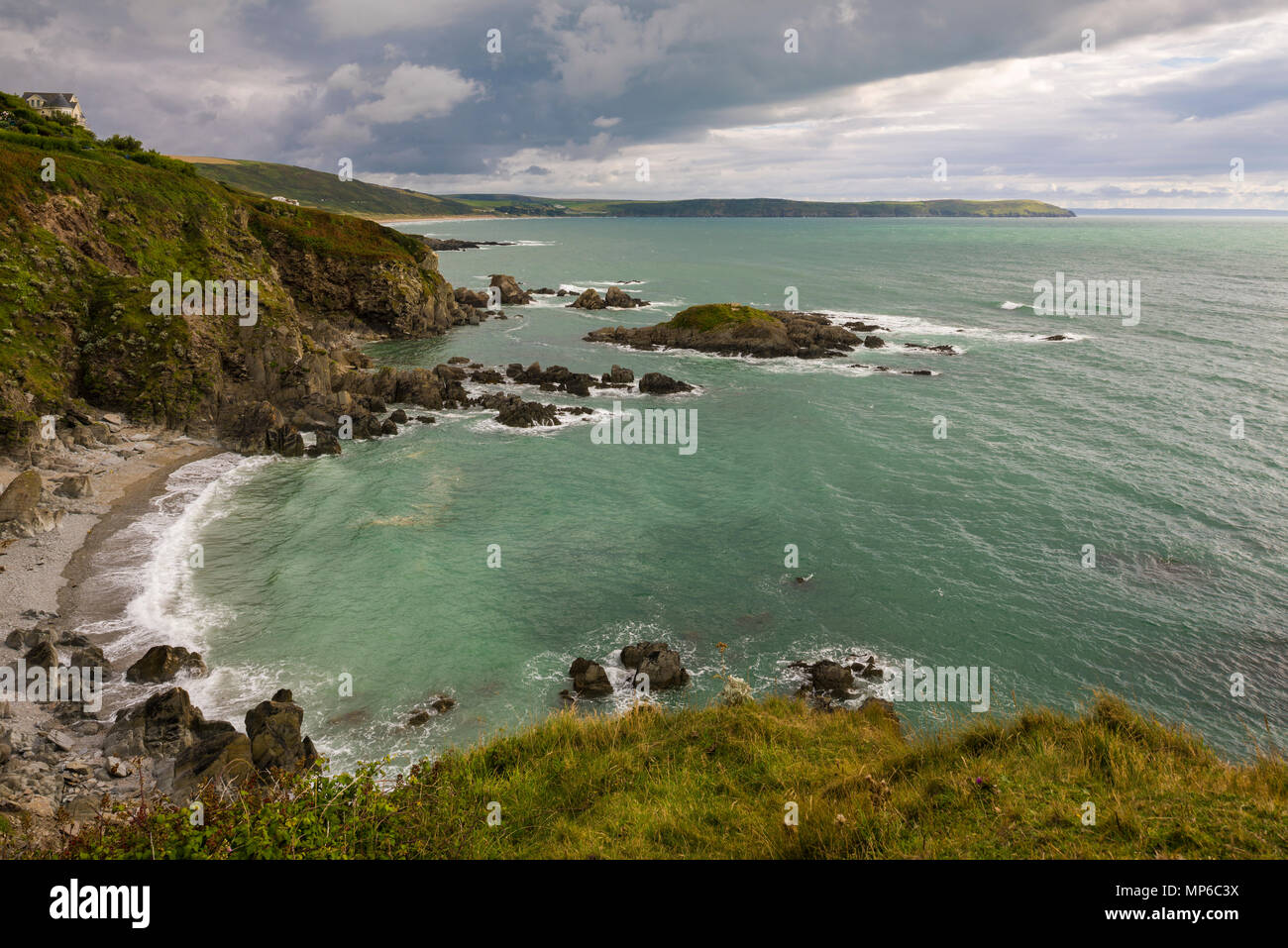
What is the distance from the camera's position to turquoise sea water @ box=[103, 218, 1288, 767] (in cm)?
2281

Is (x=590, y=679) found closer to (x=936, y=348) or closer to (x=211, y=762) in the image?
(x=211, y=762)

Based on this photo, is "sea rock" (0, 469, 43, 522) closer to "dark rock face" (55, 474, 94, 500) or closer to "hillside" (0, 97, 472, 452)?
"dark rock face" (55, 474, 94, 500)

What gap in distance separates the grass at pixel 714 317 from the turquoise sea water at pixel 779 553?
16.9 m

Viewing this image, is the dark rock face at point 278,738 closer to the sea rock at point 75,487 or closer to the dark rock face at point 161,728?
the dark rock face at point 161,728

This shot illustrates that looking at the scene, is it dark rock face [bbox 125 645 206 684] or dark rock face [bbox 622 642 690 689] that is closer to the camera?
dark rock face [bbox 125 645 206 684]

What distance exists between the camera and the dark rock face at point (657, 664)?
22.3m

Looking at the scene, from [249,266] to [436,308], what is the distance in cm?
2736

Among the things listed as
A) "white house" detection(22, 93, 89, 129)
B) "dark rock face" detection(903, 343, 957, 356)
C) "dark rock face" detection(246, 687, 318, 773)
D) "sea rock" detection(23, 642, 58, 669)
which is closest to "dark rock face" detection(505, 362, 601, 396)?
"dark rock face" detection(903, 343, 957, 356)

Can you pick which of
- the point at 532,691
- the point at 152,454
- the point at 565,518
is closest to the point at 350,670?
the point at 532,691

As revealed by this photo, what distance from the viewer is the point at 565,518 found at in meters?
34.7

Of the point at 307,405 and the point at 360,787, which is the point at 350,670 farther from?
the point at 307,405

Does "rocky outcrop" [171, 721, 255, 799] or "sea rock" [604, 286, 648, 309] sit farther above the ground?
"sea rock" [604, 286, 648, 309]

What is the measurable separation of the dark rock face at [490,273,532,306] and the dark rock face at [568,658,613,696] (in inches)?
3428

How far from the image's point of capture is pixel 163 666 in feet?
70.6
